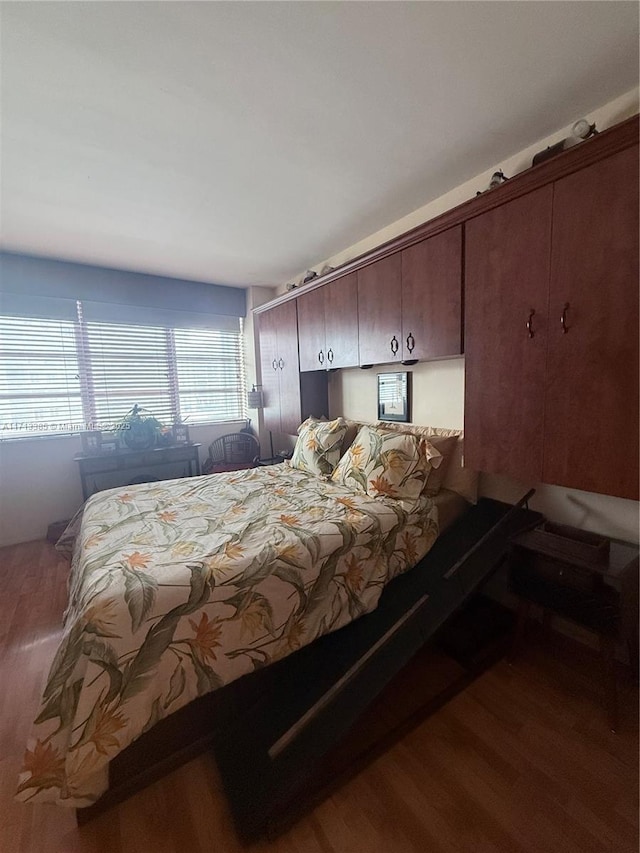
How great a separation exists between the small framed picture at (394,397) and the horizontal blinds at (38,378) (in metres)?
3.08

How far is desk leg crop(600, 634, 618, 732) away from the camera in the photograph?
1.41 m

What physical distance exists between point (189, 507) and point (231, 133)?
1989mm

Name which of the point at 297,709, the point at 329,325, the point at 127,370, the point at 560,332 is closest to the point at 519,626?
the point at 297,709

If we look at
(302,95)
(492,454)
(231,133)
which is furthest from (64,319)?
(492,454)

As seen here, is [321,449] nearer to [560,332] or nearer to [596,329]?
[560,332]

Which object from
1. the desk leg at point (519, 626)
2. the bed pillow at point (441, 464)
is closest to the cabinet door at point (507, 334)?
the bed pillow at point (441, 464)

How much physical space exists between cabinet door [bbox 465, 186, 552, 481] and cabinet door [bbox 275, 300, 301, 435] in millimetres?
1806

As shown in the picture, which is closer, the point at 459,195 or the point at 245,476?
the point at 459,195

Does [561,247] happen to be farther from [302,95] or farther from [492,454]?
[302,95]

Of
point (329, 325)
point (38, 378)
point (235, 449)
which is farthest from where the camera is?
point (235, 449)

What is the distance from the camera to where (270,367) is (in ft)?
12.3

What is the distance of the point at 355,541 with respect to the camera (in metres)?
1.66

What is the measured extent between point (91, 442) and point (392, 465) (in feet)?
9.90

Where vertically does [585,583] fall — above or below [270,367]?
below
